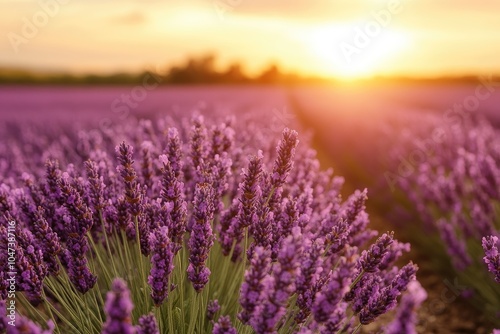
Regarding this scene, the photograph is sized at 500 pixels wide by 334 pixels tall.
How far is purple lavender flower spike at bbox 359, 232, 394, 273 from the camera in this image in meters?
1.51

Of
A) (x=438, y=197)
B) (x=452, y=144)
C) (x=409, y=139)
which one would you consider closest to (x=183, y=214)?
(x=438, y=197)

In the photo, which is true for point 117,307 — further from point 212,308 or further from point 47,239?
point 212,308

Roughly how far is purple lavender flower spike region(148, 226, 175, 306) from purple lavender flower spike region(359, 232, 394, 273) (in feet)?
1.89

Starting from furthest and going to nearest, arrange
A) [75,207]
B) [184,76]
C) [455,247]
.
A: [184,76] < [455,247] < [75,207]

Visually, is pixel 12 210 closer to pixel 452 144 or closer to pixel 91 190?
pixel 91 190

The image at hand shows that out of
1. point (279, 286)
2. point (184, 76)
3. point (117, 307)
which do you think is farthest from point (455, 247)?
point (184, 76)

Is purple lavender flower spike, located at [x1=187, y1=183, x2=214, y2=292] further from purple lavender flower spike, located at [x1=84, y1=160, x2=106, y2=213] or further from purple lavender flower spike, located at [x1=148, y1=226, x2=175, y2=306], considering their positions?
purple lavender flower spike, located at [x1=84, y1=160, x2=106, y2=213]

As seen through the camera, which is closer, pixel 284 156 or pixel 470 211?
pixel 284 156

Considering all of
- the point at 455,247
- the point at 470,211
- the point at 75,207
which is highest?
the point at 470,211

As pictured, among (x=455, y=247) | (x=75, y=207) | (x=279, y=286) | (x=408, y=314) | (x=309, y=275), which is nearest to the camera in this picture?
(x=408, y=314)

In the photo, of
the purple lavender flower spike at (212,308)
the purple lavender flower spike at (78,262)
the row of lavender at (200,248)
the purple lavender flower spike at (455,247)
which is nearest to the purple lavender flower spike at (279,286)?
the row of lavender at (200,248)

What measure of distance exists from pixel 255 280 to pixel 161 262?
0.96 ft

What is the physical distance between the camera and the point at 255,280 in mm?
1218

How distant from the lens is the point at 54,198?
5.71ft
